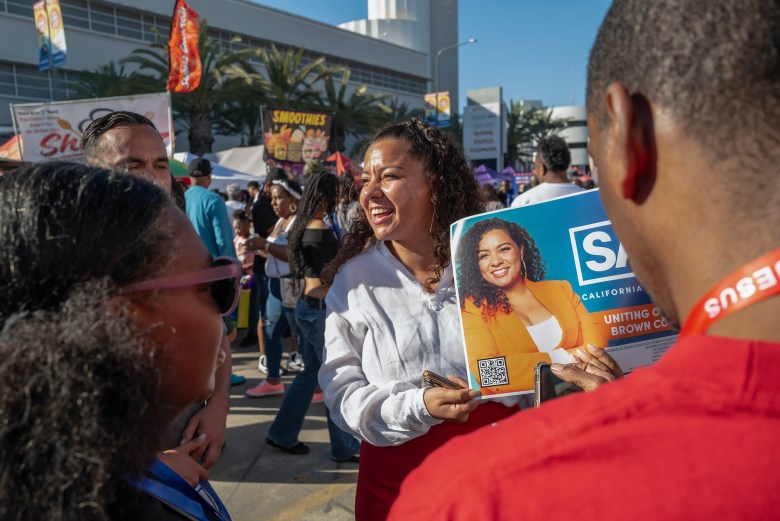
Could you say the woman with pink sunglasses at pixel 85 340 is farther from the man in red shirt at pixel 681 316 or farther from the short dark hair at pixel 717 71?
the short dark hair at pixel 717 71

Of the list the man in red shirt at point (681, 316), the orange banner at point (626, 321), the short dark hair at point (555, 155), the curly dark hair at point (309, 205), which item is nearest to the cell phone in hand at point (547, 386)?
the orange banner at point (626, 321)

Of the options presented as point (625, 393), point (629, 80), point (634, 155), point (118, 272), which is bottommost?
point (625, 393)

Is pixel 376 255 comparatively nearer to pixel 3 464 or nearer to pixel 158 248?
pixel 158 248

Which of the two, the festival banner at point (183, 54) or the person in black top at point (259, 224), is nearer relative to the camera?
the person in black top at point (259, 224)

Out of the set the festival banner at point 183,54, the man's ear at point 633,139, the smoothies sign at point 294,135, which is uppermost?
the festival banner at point 183,54

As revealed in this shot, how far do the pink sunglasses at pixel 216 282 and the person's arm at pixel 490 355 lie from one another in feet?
2.28

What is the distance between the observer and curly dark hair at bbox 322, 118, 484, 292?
7.16 feet

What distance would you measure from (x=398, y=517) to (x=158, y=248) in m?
0.60

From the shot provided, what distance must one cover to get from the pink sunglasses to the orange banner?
955 millimetres

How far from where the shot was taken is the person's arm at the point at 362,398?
1.76 metres

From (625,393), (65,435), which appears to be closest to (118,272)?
(65,435)

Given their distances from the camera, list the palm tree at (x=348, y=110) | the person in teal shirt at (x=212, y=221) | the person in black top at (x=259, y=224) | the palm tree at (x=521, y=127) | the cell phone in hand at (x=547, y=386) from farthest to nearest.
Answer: the palm tree at (x=521, y=127) < the palm tree at (x=348, y=110) < the person in black top at (x=259, y=224) < the person in teal shirt at (x=212, y=221) < the cell phone in hand at (x=547, y=386)

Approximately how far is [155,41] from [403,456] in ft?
107

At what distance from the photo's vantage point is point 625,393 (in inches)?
24.8
